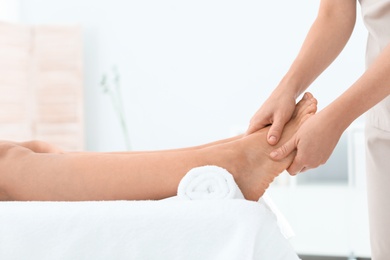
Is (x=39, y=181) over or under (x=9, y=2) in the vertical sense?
under

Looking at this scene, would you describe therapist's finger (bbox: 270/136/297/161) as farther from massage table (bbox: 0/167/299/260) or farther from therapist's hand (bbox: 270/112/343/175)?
massage table (bbox: 0/167/299/260)

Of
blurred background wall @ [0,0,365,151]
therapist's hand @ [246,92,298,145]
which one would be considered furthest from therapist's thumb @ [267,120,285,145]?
blurred background wall @ [0,0,365,151]

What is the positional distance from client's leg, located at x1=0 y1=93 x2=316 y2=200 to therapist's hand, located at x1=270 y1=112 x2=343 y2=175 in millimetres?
23

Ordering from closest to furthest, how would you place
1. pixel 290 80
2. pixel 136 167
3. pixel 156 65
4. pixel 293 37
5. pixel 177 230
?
pixel 177 230, pixel 136 167, pixel 290 80, pixel 293 37, pixel 156 65

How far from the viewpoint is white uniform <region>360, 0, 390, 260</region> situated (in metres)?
1.46

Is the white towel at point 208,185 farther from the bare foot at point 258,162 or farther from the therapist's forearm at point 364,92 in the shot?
the therapist's forearm at point 364,92

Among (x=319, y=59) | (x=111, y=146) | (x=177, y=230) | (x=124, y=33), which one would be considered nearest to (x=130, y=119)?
(x=111, y=146)

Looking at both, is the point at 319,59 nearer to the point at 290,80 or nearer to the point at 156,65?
the point at 290,80

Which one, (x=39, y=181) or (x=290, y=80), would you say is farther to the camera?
(x=290, y=80)

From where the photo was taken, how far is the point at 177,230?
3.75ft

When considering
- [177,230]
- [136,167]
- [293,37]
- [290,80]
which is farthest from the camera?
[293,37]

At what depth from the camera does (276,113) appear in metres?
1.48

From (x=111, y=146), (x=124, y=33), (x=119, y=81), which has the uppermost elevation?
(x=124, y=33)

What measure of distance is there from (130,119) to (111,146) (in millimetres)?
293
